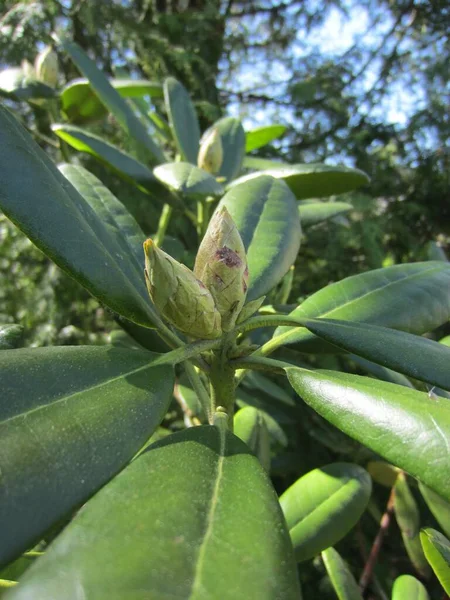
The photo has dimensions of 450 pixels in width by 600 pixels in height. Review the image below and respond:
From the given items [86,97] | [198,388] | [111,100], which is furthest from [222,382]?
[86,97]

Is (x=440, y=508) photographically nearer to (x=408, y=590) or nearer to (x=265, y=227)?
(x=408, y=590)

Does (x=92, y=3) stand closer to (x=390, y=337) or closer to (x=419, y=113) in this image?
(x=419, y=113)

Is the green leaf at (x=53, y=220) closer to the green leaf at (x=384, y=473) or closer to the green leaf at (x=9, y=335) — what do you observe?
the green leaf at (x=9, y=335)

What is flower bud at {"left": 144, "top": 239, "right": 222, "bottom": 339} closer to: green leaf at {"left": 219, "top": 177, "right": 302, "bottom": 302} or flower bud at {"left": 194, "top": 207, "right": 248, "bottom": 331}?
flower bud at {"left": 194, "top": 207, "right": 248, "bottom": 331}

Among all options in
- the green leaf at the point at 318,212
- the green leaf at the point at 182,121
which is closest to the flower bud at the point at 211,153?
the green leaf at the point at 182,121

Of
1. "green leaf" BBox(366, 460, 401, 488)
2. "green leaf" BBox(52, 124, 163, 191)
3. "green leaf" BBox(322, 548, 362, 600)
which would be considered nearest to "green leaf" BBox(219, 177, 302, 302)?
"green leaf" BBox(52, 124, 163, 191)

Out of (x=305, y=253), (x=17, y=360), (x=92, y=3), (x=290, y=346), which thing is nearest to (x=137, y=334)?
(x=290, y=346)
